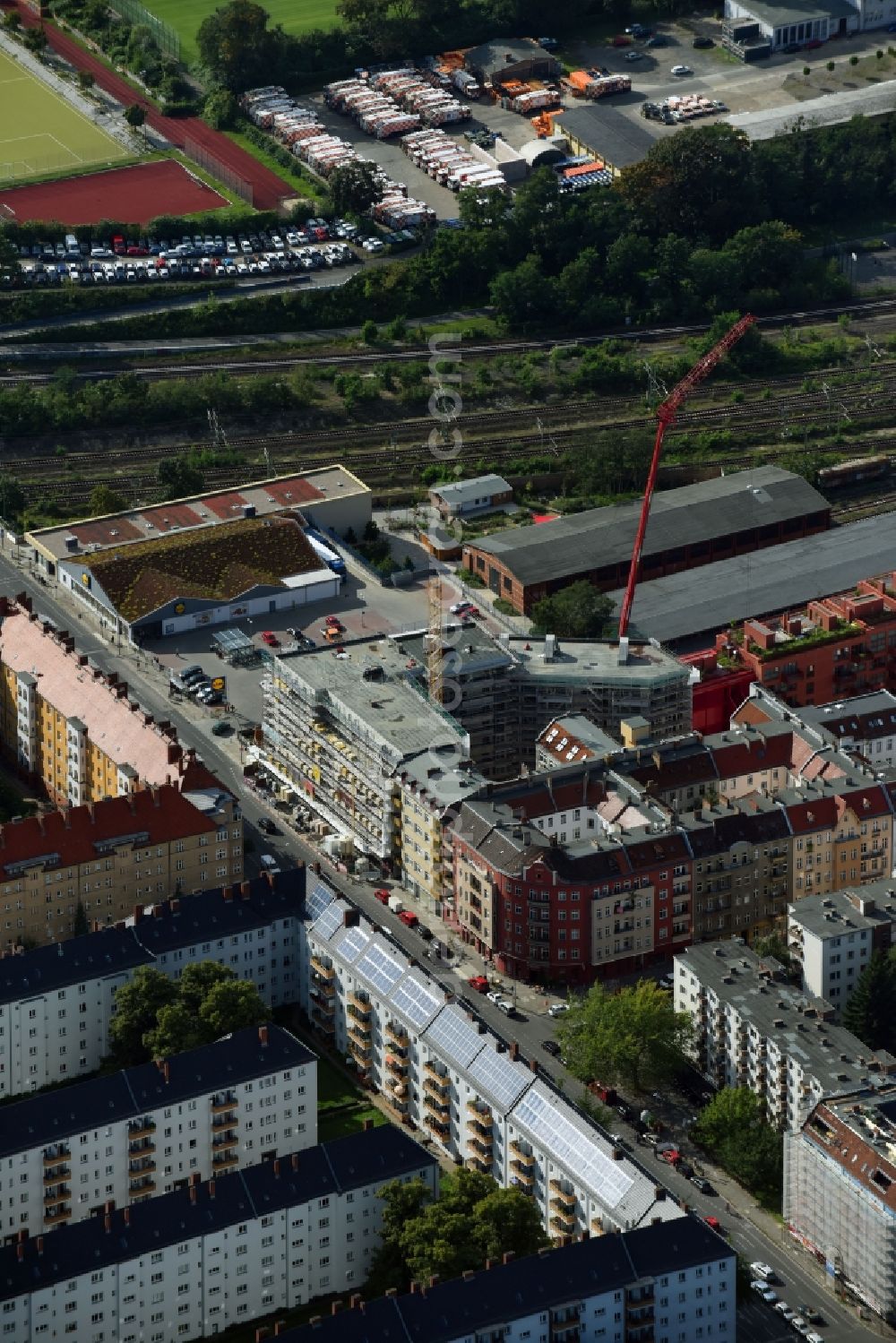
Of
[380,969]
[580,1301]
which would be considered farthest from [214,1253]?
[380,969]

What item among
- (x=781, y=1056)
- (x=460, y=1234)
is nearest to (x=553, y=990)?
(x=781, y=1056)

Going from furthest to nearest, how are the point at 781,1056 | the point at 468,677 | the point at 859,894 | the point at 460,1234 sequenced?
the point at 468,677 < the point at 859,894 < the point at 781,1056 < the point at 460,1234

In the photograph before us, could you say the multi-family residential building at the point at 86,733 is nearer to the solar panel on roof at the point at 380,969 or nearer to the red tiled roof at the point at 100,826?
the red tiled roof at the point at 100,826

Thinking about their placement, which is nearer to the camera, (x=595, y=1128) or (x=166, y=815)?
(x=595, y=1128)

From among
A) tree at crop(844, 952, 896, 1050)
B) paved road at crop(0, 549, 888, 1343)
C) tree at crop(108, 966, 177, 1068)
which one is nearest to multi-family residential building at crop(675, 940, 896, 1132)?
tree at crop(844, 952, 896, 1050)

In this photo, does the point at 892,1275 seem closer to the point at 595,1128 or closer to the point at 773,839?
the point at 595,1128
